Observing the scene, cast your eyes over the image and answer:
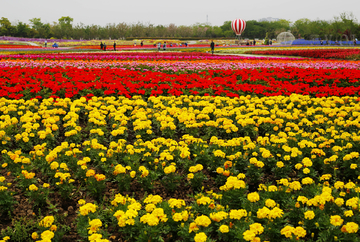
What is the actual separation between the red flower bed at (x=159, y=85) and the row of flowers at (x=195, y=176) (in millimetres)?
1560

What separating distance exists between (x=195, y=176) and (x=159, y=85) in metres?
6.04

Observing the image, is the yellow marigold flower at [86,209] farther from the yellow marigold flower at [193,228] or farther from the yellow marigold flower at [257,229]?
the yellow marigold flower at [257,229]

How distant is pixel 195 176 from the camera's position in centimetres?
437

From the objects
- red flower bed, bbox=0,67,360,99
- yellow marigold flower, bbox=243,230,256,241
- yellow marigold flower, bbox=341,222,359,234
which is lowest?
yellow marigold flower, bbox=243,230,256,241

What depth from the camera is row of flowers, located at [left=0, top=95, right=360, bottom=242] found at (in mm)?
3188

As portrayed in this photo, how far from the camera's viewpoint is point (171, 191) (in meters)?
4.51

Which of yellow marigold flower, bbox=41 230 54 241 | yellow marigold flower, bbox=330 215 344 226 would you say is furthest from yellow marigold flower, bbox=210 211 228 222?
yellow marigold flower, bbox=41 230 54 241

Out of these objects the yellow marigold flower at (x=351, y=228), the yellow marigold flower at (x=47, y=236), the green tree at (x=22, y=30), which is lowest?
the yellow marigold flower at (x=47, y=236)

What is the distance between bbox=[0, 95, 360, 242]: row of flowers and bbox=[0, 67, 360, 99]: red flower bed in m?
1.56

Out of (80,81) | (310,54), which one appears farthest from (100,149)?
(310,54)

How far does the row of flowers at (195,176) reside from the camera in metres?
3.19

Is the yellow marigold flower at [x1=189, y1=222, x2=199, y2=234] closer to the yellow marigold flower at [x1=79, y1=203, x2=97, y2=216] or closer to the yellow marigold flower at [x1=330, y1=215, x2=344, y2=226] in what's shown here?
the yellow marigold flower at [x1=79, y1=203, x2=97, y2=216]

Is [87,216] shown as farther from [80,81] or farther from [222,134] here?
[80,81]

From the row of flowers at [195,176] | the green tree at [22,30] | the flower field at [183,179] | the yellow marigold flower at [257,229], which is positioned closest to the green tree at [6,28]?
the green tree at [22,30]
